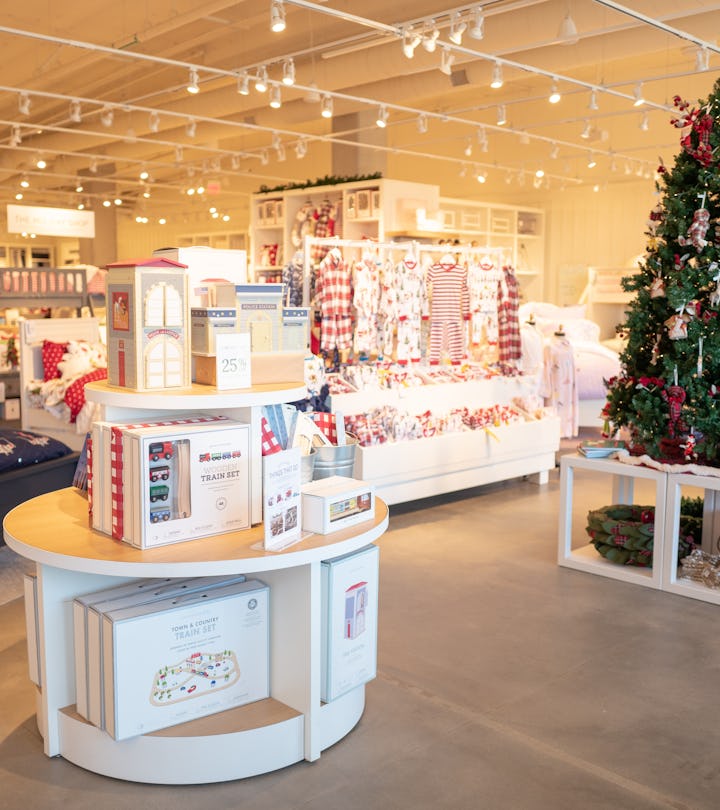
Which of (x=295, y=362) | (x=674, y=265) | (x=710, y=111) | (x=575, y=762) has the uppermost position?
(x=710, y=111)

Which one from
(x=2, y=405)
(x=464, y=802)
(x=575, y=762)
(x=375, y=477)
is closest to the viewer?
(x=464, y=802)

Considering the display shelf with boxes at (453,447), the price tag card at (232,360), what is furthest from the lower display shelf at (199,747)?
the display shelf with boxes at (453,447)

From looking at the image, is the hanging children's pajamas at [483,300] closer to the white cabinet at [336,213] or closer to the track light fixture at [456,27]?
the track light fixture at [456,27]

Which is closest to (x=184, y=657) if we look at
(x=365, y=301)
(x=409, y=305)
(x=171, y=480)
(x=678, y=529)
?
(x=171, y=480)

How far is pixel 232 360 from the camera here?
9.75 feet

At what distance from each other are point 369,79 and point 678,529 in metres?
6.88

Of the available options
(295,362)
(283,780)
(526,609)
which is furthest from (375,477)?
(283,780)

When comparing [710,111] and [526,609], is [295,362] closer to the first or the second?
[526,609]

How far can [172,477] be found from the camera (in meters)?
2.80

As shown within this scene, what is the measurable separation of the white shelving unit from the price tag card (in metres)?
0.07

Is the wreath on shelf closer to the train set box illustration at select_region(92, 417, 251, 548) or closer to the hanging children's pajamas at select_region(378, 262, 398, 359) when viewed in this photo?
the hanging children's pajamas at select_region(378, 262, 398, 359)

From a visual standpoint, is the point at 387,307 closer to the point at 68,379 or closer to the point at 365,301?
the point at 365,301

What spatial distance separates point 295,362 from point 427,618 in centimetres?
167

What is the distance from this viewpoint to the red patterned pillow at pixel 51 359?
778 centimetres
